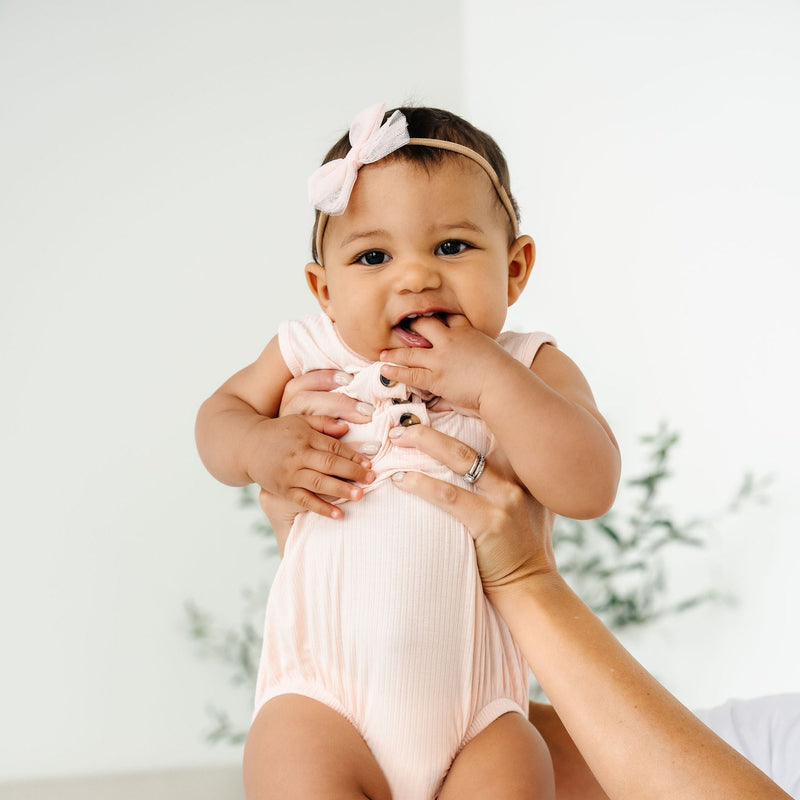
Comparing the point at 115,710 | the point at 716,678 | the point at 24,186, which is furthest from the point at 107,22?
the point at 716,678

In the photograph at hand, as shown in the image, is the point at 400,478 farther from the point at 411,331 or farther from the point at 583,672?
the point at 583,672

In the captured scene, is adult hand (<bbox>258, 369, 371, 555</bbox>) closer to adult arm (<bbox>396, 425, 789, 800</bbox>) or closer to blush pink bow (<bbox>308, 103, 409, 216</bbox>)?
adult arm (<bbox>396, 425, 789, 800</bbox>)

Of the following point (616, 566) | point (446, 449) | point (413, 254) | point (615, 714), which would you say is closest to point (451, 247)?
point (413, 254)

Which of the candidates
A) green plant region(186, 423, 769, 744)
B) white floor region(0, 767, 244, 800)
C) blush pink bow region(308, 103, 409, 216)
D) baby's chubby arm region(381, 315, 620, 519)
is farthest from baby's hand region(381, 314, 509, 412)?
white floor region(0, 767, 244, 800)

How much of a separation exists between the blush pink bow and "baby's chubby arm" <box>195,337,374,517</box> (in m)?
0.28

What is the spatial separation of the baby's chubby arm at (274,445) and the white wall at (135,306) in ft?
5.41

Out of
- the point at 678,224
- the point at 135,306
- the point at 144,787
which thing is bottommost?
the point at 144,787

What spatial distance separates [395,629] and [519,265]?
23.9 inches

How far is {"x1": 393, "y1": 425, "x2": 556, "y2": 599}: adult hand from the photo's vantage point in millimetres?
1183

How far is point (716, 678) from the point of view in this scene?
3531mm

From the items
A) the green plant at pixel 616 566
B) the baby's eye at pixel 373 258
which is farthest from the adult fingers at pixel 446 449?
the green plant at pixel 616 566

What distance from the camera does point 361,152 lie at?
1.23m

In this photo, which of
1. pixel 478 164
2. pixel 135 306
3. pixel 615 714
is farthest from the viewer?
pixel 135 306

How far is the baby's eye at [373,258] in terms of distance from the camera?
1.25m
